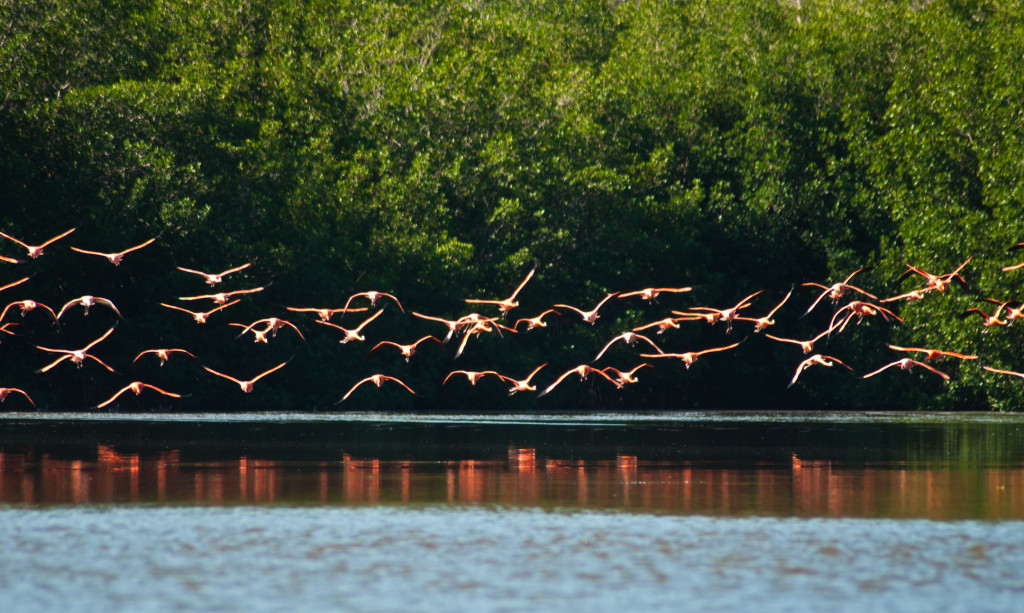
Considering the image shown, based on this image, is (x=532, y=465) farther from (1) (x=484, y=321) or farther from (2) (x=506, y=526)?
(1) (x=484, y=321)

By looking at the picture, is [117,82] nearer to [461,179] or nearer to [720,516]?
[461,179]

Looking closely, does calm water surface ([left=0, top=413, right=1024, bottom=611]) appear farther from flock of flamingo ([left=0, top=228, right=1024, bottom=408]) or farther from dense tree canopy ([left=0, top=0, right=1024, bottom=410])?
dense tree canopy ([left=0, top=0, right=1024, bottom=410])

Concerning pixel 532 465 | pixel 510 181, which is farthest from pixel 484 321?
pixel 510 181

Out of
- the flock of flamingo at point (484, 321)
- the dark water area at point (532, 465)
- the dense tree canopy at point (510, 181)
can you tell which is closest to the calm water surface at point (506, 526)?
the dark water area at point (532, 465)

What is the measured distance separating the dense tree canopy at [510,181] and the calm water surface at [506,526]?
67.9 feet

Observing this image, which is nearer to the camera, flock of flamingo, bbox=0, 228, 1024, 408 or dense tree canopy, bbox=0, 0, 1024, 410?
flock of flamingo, bbox=0, 228, 1024, 408

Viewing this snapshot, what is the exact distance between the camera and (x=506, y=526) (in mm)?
22016

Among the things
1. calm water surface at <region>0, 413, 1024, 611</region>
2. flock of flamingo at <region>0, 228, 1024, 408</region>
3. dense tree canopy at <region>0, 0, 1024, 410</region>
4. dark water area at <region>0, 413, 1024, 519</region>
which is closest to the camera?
calm water surface at <region>0, 413, 1024, 611</region>

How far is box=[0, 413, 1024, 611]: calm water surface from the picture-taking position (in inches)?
668

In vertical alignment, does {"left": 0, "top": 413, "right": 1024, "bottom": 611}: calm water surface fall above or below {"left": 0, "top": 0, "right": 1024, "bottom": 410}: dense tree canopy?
below

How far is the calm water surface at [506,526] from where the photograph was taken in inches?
668

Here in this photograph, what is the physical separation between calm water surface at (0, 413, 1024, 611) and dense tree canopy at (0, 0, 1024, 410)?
67.9ft

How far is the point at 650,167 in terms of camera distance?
227ft

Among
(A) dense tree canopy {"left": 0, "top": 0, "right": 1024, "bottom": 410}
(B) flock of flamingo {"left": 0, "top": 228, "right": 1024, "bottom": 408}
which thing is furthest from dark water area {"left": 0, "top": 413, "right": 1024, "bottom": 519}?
(A) dense tree canopy {"left": 0, "top": 0, "right": 1024, "bottom": 410}
